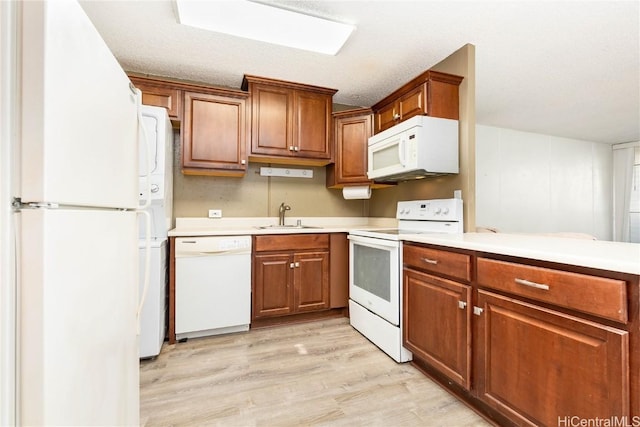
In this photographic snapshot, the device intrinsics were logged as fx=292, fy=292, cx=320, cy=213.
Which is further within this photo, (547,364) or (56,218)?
(547,364)

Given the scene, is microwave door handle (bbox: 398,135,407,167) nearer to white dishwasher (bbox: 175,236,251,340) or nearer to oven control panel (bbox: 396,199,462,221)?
oven control panel (bbox: 396,199,462,221)

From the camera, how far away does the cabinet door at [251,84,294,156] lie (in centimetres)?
270

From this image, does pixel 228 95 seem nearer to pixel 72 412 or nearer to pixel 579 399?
pixel 72 412

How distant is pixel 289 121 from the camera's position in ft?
9.15

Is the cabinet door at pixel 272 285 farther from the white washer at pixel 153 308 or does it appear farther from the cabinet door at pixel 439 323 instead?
the cabinet door at pixel 439 323

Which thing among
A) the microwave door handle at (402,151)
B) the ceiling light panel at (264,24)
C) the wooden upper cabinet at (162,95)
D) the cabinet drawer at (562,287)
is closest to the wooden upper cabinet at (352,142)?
the microwave door handle at (402,151)

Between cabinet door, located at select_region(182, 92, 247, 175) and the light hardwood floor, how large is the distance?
1467 mm

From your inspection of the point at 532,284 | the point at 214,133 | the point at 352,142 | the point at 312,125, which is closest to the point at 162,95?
the point at 214,133

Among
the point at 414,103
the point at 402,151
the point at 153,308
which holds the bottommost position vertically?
the point at 153,308

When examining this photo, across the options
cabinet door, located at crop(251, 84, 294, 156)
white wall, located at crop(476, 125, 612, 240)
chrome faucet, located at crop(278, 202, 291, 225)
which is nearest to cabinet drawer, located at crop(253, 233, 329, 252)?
chrome faucet, located at crop(278, 202, 291, 225)

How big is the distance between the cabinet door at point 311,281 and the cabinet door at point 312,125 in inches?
39.3

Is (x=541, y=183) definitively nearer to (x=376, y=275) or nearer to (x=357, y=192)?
(x=357, y=192)

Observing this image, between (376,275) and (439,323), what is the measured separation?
648 millimetres

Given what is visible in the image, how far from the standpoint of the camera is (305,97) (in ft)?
9.34
